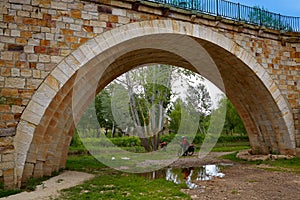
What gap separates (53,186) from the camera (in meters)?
6.07

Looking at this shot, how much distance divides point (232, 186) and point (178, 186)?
1.23 m

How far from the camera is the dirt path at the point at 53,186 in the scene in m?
5.06

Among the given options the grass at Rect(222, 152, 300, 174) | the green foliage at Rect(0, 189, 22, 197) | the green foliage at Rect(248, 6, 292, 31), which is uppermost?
the green foliage at Rect(248, 6, 292, 31)

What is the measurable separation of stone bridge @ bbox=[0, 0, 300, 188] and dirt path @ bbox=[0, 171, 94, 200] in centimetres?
42

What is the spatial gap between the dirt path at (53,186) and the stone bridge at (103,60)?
42 cm

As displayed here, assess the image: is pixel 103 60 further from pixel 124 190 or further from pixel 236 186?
pixel 236 186

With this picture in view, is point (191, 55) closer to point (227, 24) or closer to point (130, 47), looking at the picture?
point (227, 24)

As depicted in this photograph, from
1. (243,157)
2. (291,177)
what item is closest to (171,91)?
(243,157)

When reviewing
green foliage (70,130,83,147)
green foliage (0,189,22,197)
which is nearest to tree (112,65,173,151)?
green foliage (70,130,83,147)

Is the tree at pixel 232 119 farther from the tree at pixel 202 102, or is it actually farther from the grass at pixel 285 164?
the grass at pixel 285 164

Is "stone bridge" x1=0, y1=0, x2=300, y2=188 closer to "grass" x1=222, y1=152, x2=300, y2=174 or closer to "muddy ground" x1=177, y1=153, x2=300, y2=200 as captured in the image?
"grass" x1=222, y1=152, x2=300, y2=174

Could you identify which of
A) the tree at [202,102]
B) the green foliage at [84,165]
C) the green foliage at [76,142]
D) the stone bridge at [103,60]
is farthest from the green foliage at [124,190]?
the tree at [202,102]

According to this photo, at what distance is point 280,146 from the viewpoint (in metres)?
9.86

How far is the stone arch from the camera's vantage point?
6.00m
